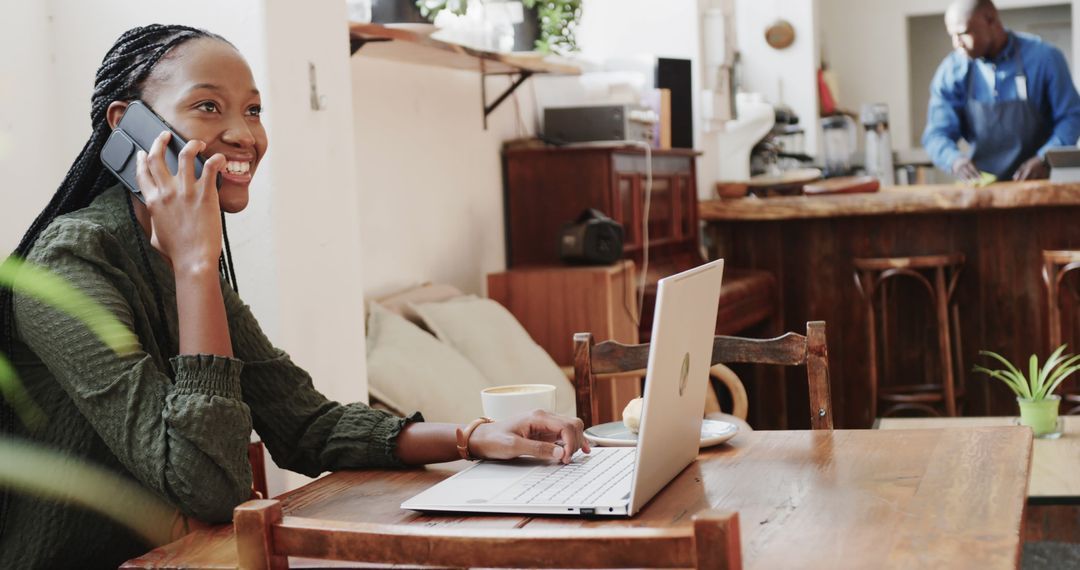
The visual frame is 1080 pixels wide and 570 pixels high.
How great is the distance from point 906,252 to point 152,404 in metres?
4.13

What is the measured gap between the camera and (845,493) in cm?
129

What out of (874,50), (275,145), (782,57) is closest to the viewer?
(275,145)

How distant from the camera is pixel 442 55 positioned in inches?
141

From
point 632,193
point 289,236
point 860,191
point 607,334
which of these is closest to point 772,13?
point 860,191

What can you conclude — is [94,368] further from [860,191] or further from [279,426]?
[860,191]

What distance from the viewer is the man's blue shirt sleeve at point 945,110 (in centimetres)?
540

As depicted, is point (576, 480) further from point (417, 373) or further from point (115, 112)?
point (417, 373)

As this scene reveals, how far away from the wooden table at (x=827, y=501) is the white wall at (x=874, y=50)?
846cm

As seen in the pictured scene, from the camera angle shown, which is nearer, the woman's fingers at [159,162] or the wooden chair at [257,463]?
the woman's fingers at [159,162]

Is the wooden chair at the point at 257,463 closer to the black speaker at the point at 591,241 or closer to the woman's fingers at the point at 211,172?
the woman's fingers at the point at 211,172

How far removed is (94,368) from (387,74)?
2445mm

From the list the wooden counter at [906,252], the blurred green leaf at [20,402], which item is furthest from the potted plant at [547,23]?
the blurred green leaf at [20,402]

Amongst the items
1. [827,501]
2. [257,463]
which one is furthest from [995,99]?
[827,501]

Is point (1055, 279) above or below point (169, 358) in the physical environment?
below
